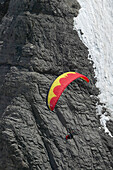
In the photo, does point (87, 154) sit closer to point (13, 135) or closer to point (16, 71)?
point (13, 135)

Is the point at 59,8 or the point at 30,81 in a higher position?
the point at 59,8

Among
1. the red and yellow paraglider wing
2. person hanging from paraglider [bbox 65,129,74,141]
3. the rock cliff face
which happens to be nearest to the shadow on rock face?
the rock cliff face

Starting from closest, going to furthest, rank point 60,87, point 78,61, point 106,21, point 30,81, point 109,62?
point 60,87 < point 30,81 < point 78,61 < point 109,62 < point 106,21

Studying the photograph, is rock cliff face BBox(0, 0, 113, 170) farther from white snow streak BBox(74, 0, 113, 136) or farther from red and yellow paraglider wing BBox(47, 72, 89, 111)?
red and yellow paraglider wing BBox(47, 72, 89, 111)

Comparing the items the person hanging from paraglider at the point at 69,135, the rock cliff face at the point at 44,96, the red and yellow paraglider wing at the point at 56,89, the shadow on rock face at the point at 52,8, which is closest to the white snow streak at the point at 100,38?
the rock cliff face at the point at 44,96

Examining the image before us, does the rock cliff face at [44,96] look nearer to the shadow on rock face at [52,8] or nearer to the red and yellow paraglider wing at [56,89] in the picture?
the shadow on rock face at [52,8]

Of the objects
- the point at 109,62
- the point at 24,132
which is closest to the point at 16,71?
the point at 24,132
